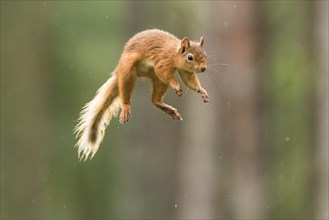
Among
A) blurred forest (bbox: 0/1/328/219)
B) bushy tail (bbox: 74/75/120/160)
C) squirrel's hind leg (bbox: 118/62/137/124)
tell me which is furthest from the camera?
blurred forest (bbox: 0/1/328/219)

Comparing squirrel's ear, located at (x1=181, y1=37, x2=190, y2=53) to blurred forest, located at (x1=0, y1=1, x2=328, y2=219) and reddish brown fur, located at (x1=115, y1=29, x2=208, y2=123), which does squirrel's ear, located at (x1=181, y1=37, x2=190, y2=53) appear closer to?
reddish brown fur, located at (x1=115, y1=29, x2=208, y2=123)

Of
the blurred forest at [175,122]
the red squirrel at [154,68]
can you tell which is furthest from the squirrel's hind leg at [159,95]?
the blurred forest at [175,122]

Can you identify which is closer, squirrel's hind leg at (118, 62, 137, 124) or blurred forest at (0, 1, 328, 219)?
squirrel's hind leg at (118, 62, 137, 124)

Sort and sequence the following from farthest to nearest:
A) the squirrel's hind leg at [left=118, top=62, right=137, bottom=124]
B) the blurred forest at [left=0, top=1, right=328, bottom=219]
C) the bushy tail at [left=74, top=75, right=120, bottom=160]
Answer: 1. the blurred forest at [left=0, top=1, right=328, bottom=219]
2. the bushy tail at [left=74, top=75, right=120, bottom=160]
3. the squirrel's hind leg at [left=118, top=62, right=137, bottom=124]

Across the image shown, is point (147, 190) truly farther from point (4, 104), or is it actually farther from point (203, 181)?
point (4, 104)

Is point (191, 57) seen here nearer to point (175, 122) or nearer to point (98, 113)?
point (98, 113)

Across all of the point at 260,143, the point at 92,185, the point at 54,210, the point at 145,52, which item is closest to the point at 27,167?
the point at 54,210

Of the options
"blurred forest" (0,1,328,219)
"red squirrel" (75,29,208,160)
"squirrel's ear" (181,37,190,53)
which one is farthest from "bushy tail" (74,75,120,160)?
"blurred forest" (0,1,328,219)

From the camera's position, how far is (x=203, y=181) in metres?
6.97

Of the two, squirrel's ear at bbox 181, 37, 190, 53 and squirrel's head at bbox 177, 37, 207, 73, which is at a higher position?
squirrel's ear at bbox 181, 37, 190, 53

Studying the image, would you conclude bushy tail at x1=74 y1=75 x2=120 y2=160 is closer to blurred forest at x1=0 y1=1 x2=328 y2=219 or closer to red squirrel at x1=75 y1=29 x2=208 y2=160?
red squirrel at x1=75 y1=29 x2=208 y2=160

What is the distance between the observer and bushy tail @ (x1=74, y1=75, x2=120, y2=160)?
150 cm

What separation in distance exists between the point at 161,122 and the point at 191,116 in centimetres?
143

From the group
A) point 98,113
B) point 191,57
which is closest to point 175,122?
point 98,113
